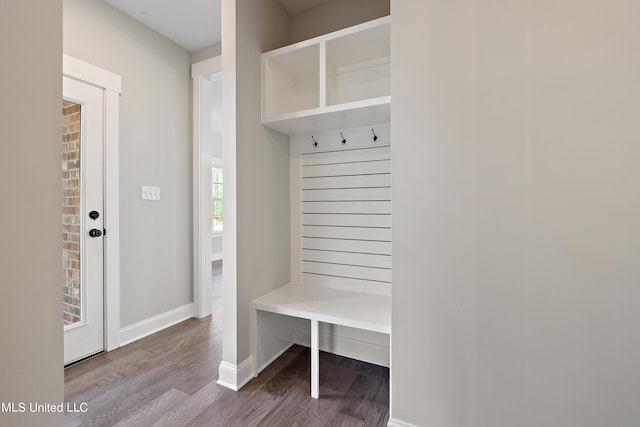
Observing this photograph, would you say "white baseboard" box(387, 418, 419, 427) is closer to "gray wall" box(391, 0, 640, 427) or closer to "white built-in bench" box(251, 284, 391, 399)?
"gray wall" box(391, 0, 640, 427)

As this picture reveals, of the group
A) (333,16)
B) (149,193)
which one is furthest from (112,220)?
→ (333,16)

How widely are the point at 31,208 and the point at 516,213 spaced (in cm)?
149

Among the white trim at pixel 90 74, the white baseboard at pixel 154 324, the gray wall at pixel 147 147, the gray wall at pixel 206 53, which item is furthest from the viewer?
the gray wall at pixel 206 53

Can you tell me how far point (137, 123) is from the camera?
7.78ft

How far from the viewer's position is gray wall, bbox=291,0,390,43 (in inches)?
75.5

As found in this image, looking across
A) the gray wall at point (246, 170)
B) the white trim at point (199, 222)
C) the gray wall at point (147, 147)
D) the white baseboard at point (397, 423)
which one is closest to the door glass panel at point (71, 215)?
the gray wall at point (147, 147)

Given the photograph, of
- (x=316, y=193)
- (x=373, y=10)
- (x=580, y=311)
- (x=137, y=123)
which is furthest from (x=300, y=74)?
(x=580, y=311)

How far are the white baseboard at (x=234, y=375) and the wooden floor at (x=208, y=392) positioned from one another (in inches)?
1.4

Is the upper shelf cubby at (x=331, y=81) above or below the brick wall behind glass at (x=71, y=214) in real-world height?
above

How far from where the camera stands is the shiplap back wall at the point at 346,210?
76.6 inches

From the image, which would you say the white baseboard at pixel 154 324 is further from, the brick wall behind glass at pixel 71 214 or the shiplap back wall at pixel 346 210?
the shiplap back wall at pixel 346 210

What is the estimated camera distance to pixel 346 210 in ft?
6.81

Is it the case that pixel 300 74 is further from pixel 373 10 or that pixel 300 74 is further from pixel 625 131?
pixel 625 131

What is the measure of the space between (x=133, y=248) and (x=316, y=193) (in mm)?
1610
